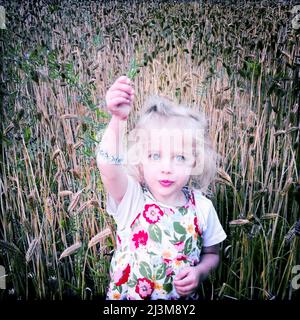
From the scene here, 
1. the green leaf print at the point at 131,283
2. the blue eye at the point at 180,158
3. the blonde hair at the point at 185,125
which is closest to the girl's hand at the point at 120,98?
the blonde hair at the point at 185,125

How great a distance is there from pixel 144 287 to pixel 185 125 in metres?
0.59

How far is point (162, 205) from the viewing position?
165cm

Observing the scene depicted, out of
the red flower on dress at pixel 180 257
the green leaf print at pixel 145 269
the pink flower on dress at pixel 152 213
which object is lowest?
the green leaf print at pixel 145 269

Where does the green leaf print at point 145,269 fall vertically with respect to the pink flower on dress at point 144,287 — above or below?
above

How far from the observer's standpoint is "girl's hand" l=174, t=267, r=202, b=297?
165 centimetres

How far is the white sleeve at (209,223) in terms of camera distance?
1681mm

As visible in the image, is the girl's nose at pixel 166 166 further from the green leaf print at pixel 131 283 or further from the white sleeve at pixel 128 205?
the green leaf print at pixel 131 283

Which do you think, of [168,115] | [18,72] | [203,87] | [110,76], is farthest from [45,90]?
[203,87]

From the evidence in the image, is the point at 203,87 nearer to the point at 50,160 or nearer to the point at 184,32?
the point at 184,32

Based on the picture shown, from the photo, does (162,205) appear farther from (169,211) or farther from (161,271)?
(161,271)

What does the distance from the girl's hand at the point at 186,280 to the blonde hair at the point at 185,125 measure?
0.29 meters

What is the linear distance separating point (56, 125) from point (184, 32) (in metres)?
0.58

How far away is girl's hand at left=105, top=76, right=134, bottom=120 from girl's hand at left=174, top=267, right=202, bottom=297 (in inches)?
22.9

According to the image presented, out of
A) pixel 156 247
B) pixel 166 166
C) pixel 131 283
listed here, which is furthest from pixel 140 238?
pixel 166 166
